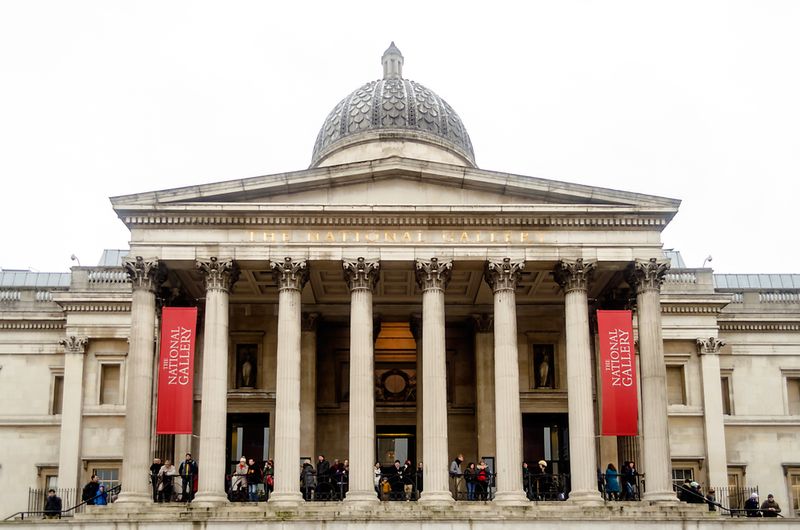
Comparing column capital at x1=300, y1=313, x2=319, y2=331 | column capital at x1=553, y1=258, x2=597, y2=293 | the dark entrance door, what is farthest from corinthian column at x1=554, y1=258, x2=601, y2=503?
column capital at x1=300, y1=313, x2=319, y2=331

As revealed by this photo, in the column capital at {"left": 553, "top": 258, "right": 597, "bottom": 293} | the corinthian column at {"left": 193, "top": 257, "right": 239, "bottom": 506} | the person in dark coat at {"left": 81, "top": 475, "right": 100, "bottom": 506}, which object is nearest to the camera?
the corinthian column at {"left": 193, "top": 257, "right": 239, "bottom": 506}

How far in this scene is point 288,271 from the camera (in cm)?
3478

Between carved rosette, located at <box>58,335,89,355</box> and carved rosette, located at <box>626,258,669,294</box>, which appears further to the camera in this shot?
carved rosette, located at <box>58,335,89,355</box>

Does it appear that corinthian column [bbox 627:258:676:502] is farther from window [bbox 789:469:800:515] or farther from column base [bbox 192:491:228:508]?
window [bbox 789:469:800:515]

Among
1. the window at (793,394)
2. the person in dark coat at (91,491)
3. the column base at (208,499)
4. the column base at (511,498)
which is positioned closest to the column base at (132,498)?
the person in dark coat at (91,491)

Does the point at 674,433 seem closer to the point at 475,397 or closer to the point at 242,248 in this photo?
the point at 475,397

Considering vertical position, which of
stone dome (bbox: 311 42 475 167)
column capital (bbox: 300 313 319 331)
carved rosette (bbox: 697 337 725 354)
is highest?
stone dome (bbox: 311 42 475 167)

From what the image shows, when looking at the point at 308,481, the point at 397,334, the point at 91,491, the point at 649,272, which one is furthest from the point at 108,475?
the point at 649,272

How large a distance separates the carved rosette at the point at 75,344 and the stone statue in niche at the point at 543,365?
817 inches

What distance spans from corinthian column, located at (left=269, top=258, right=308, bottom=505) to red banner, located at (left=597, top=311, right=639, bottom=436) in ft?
33.8

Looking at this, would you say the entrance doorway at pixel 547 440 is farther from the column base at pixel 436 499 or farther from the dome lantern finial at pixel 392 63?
the dome lantern finial at pixel 392 63

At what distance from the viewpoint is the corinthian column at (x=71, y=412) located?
45.5 m

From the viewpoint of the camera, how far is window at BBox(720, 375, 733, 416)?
48625 mm

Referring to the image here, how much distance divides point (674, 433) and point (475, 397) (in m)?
11.1
